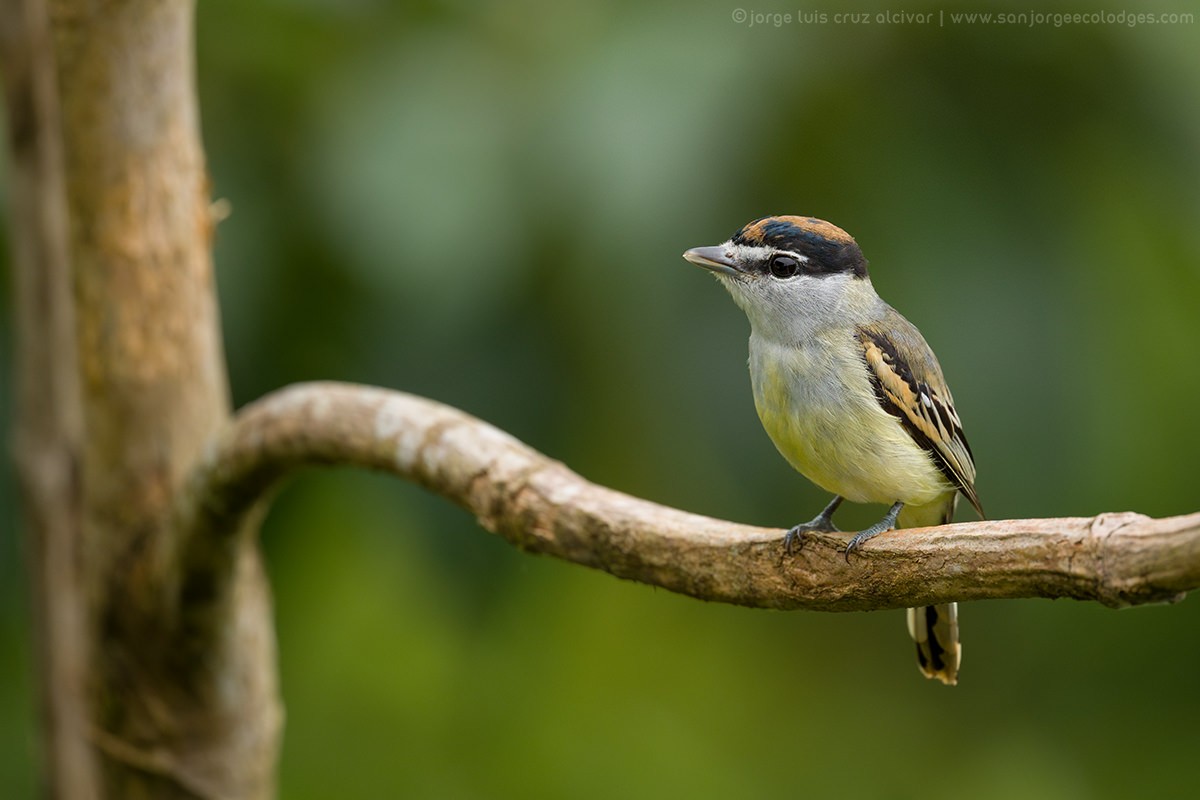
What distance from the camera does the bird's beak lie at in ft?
8.16

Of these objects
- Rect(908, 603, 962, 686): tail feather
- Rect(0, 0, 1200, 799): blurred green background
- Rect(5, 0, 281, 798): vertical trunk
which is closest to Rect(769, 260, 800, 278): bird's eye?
Rect(0, 0, 1200, 799): blurred green background

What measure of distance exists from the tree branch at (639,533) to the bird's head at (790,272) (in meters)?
0.52

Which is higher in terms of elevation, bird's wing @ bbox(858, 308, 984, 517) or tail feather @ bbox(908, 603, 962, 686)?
bird's wing @ bbox(858, 308, 984, 517)

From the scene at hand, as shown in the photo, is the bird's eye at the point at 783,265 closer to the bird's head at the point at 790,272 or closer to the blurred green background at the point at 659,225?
the bird's head at the point at 790,272

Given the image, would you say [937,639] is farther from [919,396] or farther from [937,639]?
[919,396]

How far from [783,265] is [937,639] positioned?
882mm

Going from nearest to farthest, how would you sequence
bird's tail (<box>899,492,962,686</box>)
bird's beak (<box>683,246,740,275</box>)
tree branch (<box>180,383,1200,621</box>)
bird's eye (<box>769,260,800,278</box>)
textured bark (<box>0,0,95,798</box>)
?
tree branch (<box>180,383,1200,621</box>), textured bark (<box>0,0,95,798</box>), bird's beak (<box>683,246,740,275</box>), bird's eye (<box>769,260,800,278</box>), bird's tail (<box>899,492,962,686</box>)

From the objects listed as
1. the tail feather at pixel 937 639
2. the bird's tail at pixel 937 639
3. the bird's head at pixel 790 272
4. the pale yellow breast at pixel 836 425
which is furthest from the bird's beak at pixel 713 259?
the tail feather at pixel 937 639

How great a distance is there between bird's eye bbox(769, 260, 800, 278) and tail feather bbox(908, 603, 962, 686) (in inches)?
30.2

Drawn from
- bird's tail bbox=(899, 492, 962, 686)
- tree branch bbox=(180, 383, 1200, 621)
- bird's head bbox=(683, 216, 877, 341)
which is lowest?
bird's tail bbox=(899, 492, 962, 686)

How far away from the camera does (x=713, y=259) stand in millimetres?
2514

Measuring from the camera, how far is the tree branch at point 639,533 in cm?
171

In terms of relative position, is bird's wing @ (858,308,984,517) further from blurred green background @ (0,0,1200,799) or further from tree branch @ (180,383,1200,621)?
tree branch @ (180,383,1200,621)

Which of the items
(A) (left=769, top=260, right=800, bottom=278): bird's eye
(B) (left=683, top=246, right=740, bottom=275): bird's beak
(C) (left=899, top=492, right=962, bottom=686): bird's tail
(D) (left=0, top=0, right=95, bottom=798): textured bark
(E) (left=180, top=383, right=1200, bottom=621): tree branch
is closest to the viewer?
(E) (left=180, top=383, right=1200, bottom=621): tree branch
